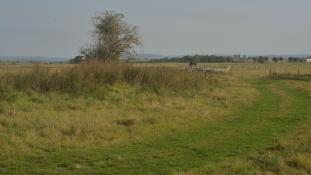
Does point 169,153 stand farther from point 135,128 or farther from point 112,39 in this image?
point 112,39

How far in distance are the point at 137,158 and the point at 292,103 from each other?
13.8 meters

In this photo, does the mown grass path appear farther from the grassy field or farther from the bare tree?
the bare tree

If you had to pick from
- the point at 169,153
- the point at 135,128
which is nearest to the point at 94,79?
the point at 135,128

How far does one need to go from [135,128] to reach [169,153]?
2.88 meters

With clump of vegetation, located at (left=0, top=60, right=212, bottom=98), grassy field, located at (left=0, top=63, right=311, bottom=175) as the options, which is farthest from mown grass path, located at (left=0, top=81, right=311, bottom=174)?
clump of vegetation, located at (left=0, top=60, right=212, bottom=98)

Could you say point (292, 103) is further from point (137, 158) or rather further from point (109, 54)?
point (109, 54)

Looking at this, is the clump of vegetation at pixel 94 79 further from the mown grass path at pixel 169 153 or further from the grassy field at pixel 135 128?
the mown grass path at pixel 169 153

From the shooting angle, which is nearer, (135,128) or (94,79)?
(135,128)

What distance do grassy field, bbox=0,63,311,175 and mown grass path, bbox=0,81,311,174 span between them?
2 cm

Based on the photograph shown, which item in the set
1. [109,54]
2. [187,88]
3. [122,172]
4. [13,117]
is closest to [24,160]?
[122,172]

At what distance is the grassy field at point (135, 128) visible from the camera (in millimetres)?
9117

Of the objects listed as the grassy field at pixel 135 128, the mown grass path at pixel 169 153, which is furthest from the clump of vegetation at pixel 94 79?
the mown grass path at pixel 169 153

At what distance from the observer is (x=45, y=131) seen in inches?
463

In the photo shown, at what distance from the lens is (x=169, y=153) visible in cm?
1029
